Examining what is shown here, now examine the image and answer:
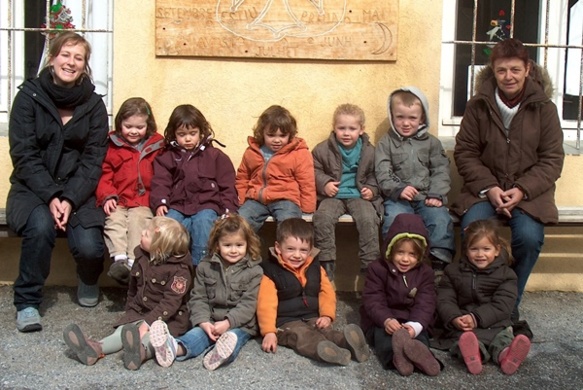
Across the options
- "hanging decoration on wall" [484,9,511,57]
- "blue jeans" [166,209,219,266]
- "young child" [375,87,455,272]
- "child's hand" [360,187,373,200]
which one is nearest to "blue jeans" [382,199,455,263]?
"young child" [375,87,455,272]

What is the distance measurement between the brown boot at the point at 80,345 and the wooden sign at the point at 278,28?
6.40ft

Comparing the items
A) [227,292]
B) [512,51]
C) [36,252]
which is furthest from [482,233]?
[36,252]

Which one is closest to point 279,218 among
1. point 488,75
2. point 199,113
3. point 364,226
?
point 364,226

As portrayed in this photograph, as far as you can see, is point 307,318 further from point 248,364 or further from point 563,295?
point 563,295

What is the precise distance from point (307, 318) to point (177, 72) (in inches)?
71.8

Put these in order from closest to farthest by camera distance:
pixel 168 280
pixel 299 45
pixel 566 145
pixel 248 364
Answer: pixel 248 364 → pixel 168 280 → pixel 299 45 → pixel 566 145

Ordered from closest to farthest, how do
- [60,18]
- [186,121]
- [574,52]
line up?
[186,121]
[60,18]
[574,52]

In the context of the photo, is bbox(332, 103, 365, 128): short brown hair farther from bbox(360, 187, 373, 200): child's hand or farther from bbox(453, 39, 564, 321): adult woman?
bbox(453, 39, 564, 321): adult woman

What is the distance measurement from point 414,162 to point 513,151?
0.59 metres

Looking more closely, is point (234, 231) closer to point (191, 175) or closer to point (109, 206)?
point (191, 175)

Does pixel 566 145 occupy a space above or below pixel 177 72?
below

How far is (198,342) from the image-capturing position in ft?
13.5

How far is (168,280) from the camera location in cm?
432

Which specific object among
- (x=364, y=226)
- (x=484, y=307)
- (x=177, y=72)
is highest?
(x=177, y=72)
